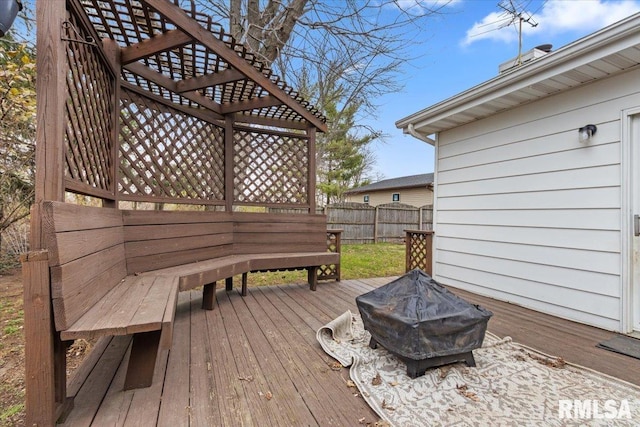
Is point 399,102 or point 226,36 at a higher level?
point 399,102

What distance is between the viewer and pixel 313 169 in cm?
437

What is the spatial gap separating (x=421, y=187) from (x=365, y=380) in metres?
13.2

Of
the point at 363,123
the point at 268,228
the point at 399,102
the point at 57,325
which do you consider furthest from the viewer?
the point at 363,123

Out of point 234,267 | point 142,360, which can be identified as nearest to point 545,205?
point 234,267

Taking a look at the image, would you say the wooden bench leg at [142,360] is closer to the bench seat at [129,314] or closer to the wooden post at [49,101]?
the bench seat at [129,314]

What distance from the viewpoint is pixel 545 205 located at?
3062 mm

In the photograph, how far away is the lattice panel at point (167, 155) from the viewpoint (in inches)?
110

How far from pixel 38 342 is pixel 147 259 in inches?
56.4

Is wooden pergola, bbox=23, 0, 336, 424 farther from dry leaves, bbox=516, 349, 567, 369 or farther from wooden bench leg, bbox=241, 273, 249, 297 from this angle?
dry leaves, bbox=516, 349, 567, 369

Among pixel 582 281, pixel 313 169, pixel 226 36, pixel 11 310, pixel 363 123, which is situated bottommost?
pixel 11 310

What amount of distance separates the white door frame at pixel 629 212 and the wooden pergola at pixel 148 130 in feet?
9.79

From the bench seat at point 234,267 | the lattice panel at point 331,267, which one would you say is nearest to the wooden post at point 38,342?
the bench seat at point 234,267

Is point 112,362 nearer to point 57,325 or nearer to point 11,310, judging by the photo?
point 57,325

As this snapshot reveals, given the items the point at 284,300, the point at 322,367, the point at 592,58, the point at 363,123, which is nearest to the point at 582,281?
the point at 592,58
